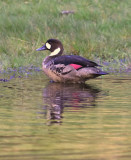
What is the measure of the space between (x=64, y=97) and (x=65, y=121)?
2.10 meters

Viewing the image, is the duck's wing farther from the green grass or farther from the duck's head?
the green grass

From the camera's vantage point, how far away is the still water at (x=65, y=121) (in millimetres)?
4289

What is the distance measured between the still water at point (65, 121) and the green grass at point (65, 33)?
10.9ft

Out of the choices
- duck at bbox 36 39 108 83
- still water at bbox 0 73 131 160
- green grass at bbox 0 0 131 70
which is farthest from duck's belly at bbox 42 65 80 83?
green grass at bbox 0 0 131 70

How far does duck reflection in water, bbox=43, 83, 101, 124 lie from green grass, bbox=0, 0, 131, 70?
8.65ft

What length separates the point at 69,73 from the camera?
980 centimetres

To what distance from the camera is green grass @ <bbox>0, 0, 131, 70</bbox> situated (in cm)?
1298

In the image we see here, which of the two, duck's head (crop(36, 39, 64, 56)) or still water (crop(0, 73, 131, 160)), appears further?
duck's head (crop(36, 39, 64, 56))

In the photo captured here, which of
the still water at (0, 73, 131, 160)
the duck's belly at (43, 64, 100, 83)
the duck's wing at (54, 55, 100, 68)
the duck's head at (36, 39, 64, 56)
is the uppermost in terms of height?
the duck's head at (36, 39, 64, 56)

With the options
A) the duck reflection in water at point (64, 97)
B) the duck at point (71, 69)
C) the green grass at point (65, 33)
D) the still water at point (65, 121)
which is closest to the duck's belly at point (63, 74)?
the duck at point (71, 69)

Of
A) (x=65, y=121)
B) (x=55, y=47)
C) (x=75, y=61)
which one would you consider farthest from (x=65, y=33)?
(x=65, y=121)

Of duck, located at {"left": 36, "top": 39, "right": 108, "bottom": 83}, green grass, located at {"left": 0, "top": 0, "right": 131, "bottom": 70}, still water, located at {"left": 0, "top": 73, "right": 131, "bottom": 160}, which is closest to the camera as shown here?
still water, located at {"left": 0, "top": 73, "right": 131, "bottom": 160}

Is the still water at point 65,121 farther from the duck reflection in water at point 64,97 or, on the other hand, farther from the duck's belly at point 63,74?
the duck's belly at point 63,74

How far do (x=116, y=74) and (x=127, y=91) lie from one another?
2509 millimetres
